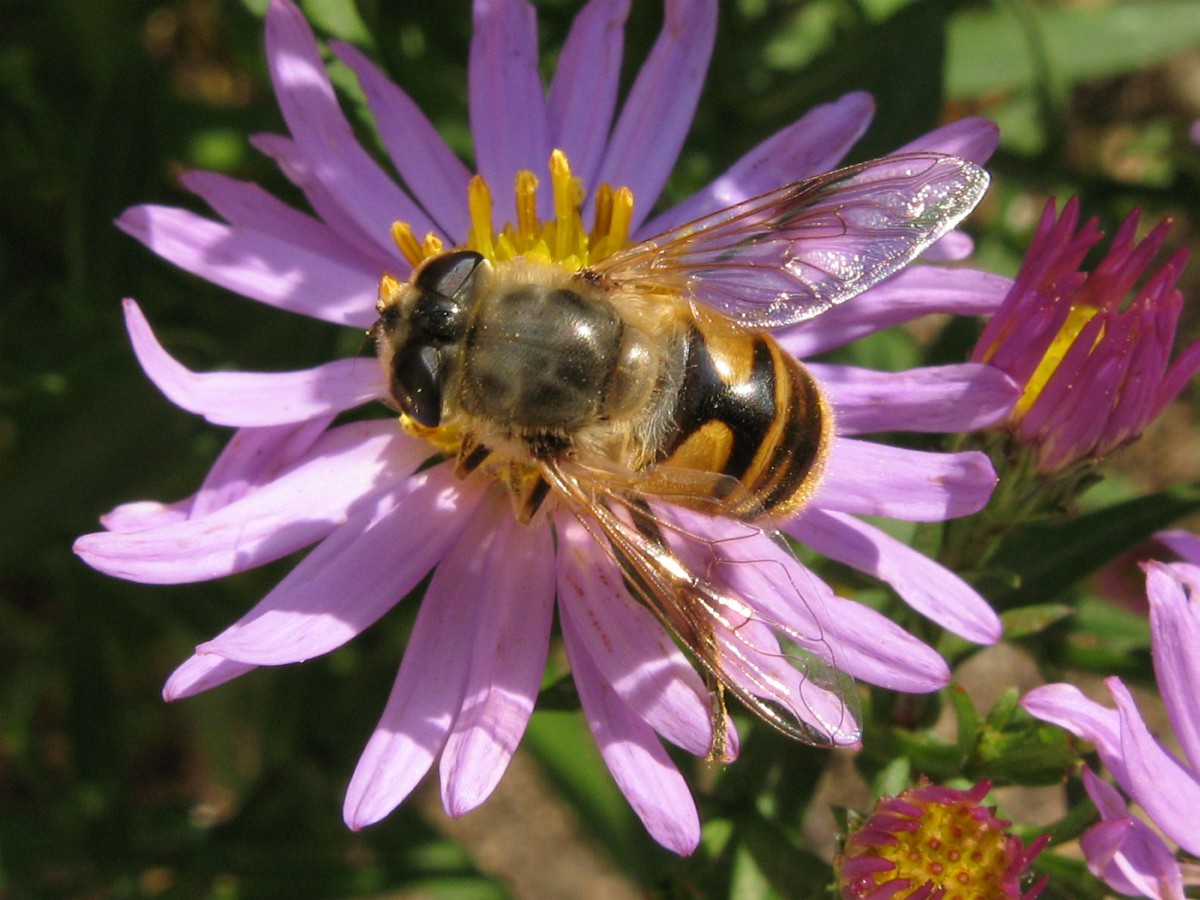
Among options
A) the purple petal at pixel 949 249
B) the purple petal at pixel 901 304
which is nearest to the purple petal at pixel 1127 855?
the purple petal at pixel 901 304

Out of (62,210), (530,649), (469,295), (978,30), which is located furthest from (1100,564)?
(62,210)

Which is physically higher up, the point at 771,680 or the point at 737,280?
the point at 737,280

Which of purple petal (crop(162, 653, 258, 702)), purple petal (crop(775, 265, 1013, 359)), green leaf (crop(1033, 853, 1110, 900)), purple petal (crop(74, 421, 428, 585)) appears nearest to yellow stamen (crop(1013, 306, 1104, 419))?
purple petal (crop(775, 265, 1013, 359))

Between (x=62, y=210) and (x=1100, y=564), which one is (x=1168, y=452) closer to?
(x=1100, y=564)

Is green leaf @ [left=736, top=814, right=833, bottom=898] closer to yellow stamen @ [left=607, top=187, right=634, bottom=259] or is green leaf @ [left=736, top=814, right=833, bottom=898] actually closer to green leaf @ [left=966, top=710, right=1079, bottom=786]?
green leaf @ [left=966, top=710, right=1079, bottom=786]

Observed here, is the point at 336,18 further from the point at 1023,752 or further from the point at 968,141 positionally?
the point at 1023,752

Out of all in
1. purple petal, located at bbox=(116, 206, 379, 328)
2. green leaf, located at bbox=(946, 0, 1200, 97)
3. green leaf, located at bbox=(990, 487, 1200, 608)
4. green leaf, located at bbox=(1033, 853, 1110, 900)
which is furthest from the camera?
green leaf, located at bbox=(946, 0, 1200, 97)
